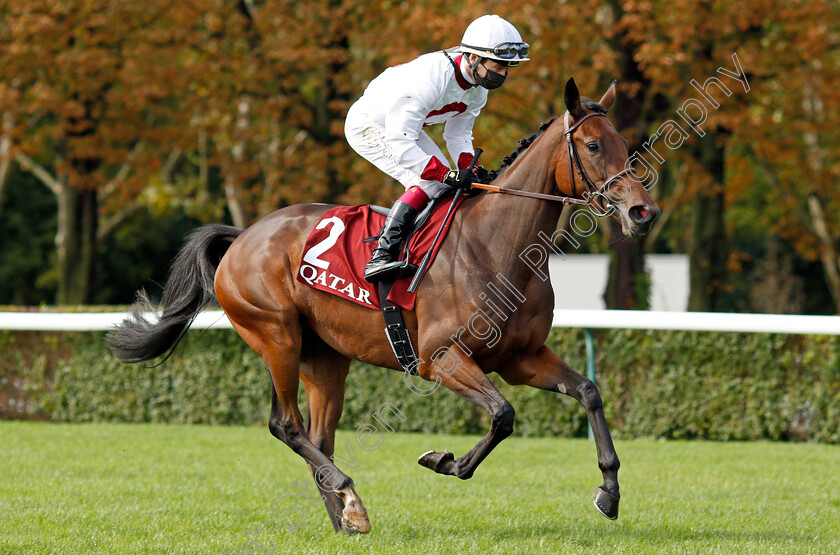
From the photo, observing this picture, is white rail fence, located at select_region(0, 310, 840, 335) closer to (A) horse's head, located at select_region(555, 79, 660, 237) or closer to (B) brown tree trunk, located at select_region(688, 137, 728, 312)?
(A) horse's head, located at select_region(555, 79, 660, 237)

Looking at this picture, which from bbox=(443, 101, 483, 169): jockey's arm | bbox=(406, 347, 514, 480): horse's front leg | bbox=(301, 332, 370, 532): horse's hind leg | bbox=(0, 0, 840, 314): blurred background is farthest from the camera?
bbox=(0, 0, 840, 314): blurred background

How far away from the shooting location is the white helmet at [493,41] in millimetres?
4469

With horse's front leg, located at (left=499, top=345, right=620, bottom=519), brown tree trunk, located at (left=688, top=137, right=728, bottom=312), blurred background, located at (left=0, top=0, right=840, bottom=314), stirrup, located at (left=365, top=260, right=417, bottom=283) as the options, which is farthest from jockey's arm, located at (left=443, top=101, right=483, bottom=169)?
brown tree trunk, located at (left=688, top=137, right=728, bottom=312)

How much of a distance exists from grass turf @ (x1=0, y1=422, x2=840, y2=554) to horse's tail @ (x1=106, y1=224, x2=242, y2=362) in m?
0.86

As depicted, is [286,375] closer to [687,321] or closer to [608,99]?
[608,99]

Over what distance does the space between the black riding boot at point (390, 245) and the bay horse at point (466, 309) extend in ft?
0.60

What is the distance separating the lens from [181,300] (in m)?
5.71

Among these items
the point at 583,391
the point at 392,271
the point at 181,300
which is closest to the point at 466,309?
the point at 392,271

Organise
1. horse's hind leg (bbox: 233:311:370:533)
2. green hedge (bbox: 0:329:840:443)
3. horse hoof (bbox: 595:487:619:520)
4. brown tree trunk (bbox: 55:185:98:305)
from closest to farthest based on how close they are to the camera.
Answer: horse hoof (bbox: 595:487:619:520), horse's hind leg (bbox: 233:311:370:533), green hedge (bbox: 0:329:840:443), brown tree trunk (bbox: 55:185:98:305)

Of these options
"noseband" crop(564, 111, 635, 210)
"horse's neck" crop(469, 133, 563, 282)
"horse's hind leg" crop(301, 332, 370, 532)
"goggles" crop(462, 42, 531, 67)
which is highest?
"goggles" crop(462, 42, 531, 67)

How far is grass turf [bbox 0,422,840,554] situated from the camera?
15.0 ft

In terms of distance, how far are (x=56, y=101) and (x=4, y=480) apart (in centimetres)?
910

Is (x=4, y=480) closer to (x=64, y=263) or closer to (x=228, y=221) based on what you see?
(x=64, y=263)

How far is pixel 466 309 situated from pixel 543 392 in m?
4.17
